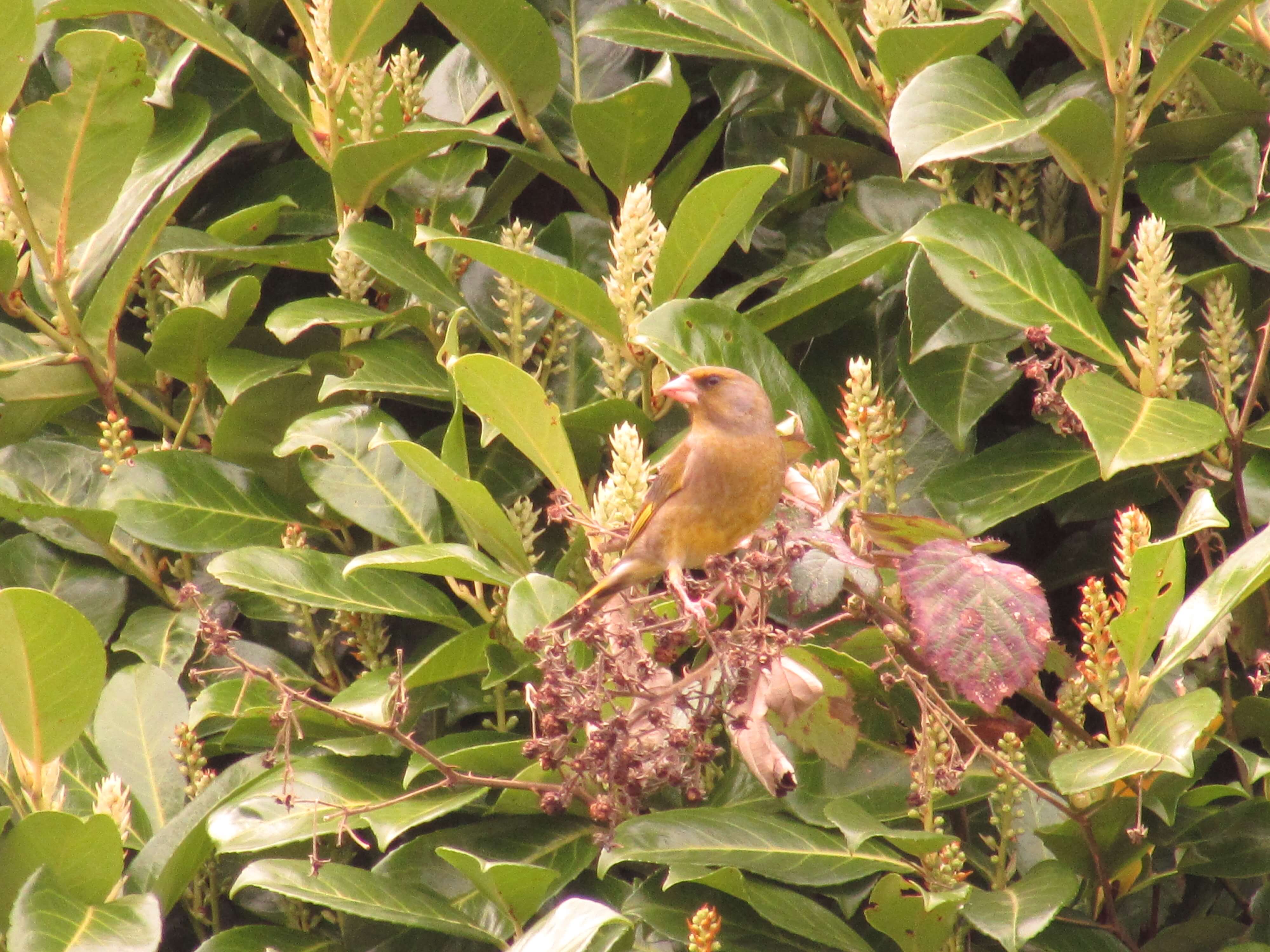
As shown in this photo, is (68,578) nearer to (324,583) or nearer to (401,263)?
(324,583)

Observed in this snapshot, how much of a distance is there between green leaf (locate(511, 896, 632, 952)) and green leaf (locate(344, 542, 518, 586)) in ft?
1.87

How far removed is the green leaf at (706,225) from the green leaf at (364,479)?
0.59 metres

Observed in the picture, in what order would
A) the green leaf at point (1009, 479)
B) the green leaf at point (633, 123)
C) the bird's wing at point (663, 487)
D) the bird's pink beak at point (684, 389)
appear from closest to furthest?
the bird's wing at point (663, 487), the bird's pink beak at point (684, 389), the green leaf at point (1009, 479), the green leaf at point (633, 123)

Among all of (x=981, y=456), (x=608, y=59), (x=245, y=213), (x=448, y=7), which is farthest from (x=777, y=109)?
(x=245, y=213)

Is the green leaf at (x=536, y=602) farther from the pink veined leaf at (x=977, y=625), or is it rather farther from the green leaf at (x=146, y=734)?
the green leaf at (x=146, y=734)

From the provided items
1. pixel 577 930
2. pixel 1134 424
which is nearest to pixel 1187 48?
pixel 1134 424

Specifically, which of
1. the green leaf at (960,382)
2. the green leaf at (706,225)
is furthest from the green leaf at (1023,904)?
the green leaf at (706,225)

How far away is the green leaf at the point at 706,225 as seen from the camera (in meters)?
2.35

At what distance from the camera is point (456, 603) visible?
107 inches

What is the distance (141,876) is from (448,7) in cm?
174

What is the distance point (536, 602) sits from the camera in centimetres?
222

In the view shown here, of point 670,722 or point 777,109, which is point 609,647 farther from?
point 777,109

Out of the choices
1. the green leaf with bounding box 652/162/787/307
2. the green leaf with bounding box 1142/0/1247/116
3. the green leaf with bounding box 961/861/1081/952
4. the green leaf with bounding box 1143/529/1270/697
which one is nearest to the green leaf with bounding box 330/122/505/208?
the green leaf with bounding box 652/162/787/307

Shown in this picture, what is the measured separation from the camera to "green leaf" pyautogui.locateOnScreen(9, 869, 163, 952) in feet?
7.18
